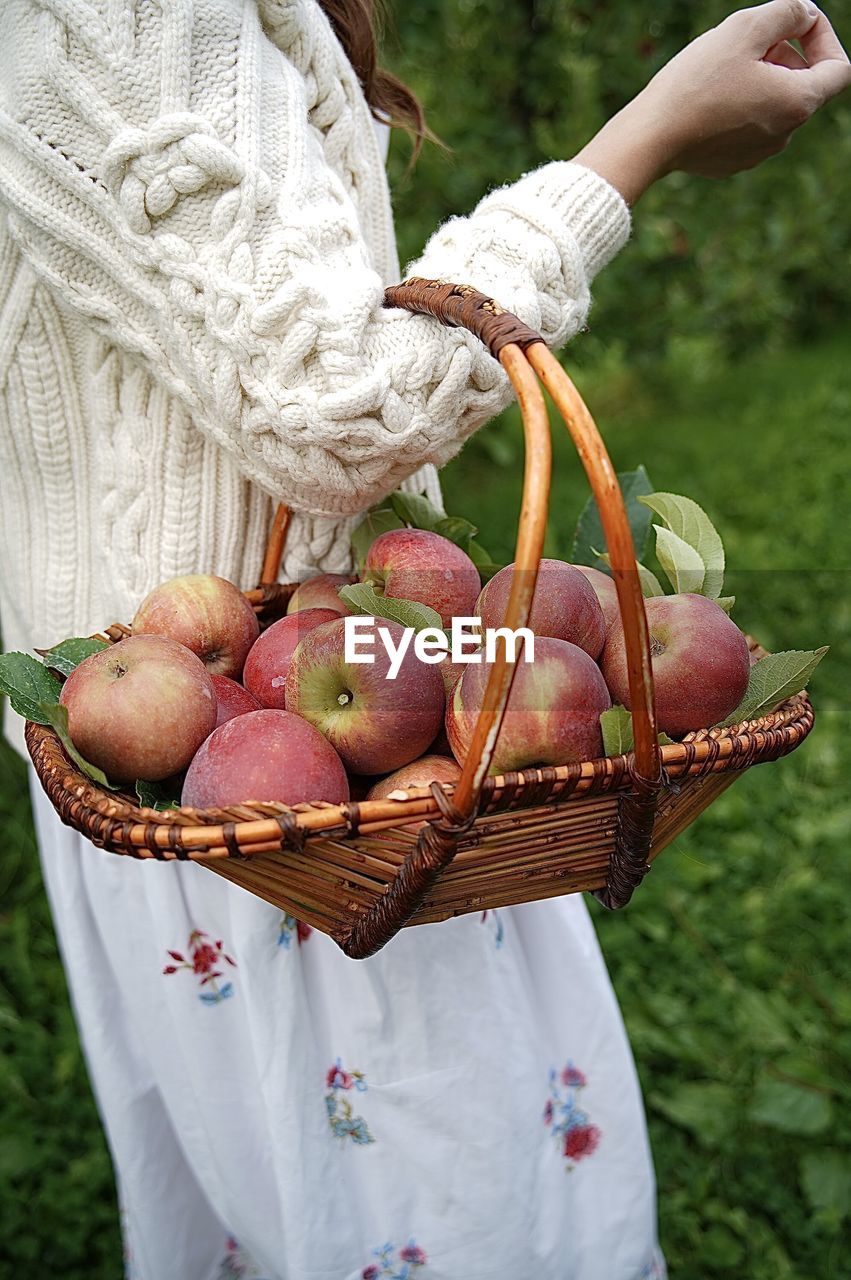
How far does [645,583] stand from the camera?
0.94 meters

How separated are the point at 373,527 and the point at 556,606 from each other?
0.28 metres

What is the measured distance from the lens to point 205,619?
0.89m

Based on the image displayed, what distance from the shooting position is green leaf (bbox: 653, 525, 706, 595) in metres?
0.91

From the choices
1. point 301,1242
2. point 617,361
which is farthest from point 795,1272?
point 617,361

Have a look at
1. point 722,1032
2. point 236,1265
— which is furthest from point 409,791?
point 722,1032

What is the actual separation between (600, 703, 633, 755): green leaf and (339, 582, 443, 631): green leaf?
0.17 m

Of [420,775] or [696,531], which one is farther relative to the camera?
[696,531]

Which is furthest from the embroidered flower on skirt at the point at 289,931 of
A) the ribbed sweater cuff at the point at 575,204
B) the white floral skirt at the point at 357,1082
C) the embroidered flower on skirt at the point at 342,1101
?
the ribbed sweater cuff at the point at 575,204

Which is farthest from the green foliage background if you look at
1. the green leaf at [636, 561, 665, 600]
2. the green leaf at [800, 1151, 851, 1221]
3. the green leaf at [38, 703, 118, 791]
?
the green leaf at [800, 1151, 851, 1221]

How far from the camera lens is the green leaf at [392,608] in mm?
828

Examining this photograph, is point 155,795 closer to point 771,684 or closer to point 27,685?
point 27,685

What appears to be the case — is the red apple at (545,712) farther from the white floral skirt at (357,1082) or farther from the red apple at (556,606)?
the white floral skirt at (357,1082)

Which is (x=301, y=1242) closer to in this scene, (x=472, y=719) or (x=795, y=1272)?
(x=472, y=719)

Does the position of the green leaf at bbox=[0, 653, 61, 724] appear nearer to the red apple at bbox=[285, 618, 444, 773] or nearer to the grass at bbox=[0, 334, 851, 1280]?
the red apple at bbox=[285, 618, 444, 773]
